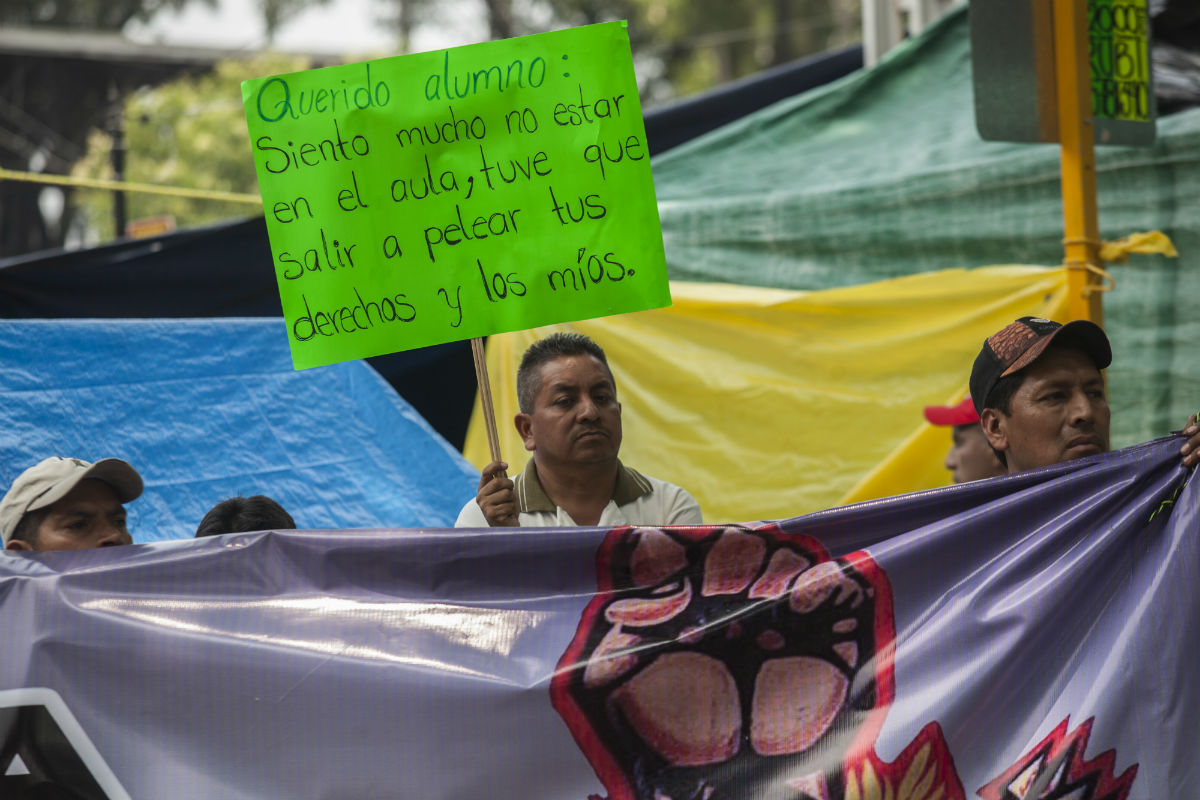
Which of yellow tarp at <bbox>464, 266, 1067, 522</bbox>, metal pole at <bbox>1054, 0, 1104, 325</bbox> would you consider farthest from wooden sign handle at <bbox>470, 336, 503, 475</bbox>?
metal pole at <bbox>1054, 0, 1104, 325</bbox>

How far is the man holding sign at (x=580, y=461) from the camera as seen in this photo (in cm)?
313

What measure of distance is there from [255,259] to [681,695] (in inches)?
138

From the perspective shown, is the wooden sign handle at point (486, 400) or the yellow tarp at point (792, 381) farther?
the yellow tarp at point (792, 381)

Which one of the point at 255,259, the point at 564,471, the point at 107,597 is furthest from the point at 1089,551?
the point at 255,259

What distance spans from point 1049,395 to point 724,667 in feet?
3.00

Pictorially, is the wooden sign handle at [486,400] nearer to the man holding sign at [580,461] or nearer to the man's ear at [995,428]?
the man holding sign at [580,461]

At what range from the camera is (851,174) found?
17.1 ft

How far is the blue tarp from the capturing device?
354 cm

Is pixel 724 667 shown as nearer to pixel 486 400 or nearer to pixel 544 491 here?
→ pixel 486 400

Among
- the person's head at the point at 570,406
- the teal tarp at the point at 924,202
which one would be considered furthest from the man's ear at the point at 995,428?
the teal tarp at the point at 924,202

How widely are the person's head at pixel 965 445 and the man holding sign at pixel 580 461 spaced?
3.85 feet

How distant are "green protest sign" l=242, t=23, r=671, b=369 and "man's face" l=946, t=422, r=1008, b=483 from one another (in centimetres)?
150

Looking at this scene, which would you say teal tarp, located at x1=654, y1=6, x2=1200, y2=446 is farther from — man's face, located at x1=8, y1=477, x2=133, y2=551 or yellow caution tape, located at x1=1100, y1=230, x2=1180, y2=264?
man's face, located at x1=8, y1=477, x2=133, y2=551

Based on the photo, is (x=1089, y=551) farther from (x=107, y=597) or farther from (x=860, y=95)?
(x=860, y=95)
